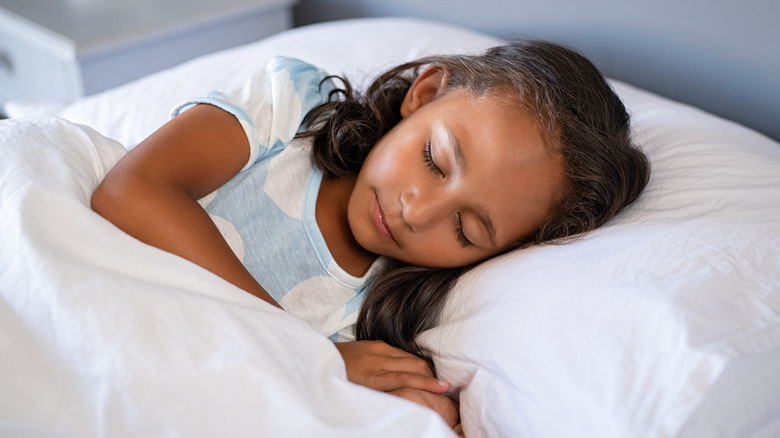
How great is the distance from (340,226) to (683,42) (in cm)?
62

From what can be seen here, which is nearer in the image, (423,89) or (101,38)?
(423,89)

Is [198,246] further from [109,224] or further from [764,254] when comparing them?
[764,254]

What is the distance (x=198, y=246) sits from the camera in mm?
748

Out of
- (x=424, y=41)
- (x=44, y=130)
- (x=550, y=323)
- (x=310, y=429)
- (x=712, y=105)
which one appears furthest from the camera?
(x=424, y=41)

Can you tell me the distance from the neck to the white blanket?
25 centimetres

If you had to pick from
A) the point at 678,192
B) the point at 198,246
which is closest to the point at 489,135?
the point at 678,192

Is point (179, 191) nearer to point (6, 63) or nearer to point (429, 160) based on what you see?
point (429, 160)

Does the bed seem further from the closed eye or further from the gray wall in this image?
the gray wall

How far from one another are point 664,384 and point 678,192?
32cm

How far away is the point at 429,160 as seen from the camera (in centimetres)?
85

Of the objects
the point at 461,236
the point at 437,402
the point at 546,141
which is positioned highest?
the point at 546,141

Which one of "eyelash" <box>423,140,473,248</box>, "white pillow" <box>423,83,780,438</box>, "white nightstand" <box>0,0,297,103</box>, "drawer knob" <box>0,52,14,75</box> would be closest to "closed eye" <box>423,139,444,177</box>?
"eyelash" <box>423,140,473,248</box>

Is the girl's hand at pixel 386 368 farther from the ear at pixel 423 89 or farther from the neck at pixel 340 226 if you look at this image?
the ear at pixel 423 89

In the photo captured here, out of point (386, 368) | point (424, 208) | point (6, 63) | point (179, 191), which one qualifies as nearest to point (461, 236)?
point (424, 208)
